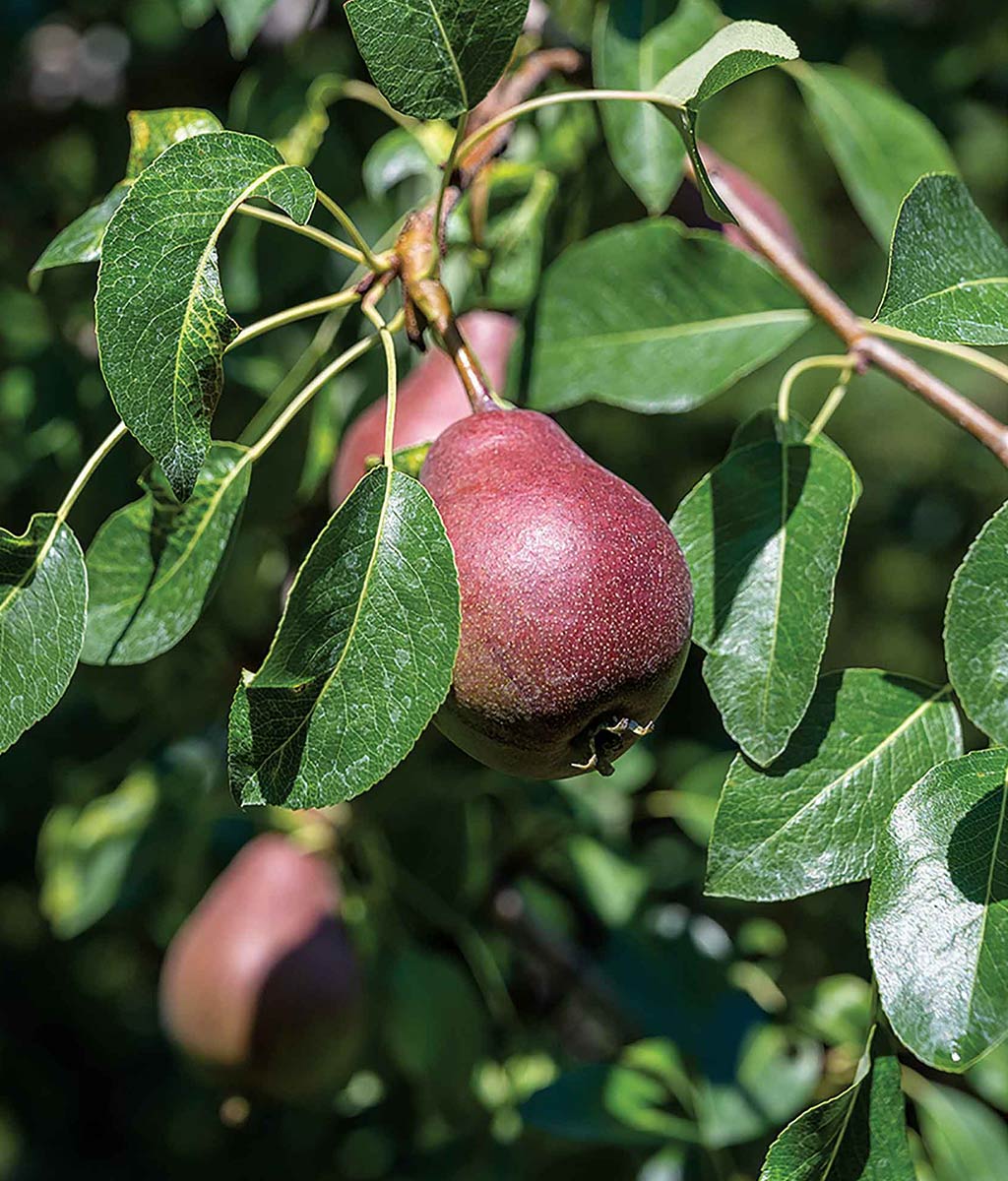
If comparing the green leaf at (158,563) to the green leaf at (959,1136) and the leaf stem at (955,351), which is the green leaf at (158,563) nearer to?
the leaf stem at (955,351)

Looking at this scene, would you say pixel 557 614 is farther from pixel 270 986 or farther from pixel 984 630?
pixel 270 986

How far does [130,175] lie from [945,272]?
1.44ft

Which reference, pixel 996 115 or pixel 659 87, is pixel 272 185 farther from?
pixel 996 115

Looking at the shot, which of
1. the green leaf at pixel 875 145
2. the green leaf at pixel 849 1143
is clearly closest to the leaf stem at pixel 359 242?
the green leaf at pixel 849 1143

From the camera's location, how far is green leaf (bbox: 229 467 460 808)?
2.15ft

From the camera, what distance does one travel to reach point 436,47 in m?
0.74

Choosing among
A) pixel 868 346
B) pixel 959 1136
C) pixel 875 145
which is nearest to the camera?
pixel 868 346

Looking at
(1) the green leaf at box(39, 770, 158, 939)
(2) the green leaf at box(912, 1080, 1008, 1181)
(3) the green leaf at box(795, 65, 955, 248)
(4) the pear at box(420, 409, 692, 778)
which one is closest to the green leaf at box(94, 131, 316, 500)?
(4) the pear at box(420, 409, 692, 778)

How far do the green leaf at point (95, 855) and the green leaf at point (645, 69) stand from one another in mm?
884

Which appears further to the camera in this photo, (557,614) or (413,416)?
(413,416)

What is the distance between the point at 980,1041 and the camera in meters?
0.65

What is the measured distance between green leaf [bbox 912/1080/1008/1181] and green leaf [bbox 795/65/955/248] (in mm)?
841

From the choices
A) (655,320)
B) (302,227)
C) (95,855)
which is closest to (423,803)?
(95,855)

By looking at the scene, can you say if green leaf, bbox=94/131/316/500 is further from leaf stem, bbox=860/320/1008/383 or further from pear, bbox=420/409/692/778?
leaf stem, bbox=860/320/1008/383
